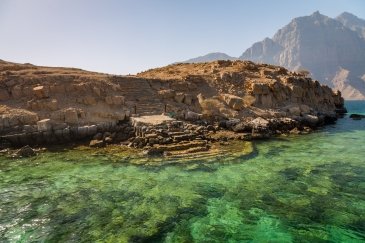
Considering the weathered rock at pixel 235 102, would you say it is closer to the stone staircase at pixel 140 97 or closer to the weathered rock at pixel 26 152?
the stone staircase at pixel 140 97

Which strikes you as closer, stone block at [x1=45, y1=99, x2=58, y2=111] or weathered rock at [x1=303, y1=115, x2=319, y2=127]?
stone block at [x1=45, y1=99, x2=58, y2=111]

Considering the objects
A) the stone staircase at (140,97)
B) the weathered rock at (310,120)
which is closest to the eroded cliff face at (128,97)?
the stone staircase at (140,97)

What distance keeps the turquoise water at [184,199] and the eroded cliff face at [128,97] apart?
4.47 m

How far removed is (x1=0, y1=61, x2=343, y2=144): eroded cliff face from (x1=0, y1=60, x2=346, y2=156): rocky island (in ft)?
0.25

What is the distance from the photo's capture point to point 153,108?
32719mm

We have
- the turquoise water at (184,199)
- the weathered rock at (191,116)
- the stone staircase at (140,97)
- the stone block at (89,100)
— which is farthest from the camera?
the stone staircase at (140,97)

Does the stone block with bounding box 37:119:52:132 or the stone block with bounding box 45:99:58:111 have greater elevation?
the stone block with bounding box 45:99:58:111

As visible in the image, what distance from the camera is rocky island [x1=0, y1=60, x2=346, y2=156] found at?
83.9 ft

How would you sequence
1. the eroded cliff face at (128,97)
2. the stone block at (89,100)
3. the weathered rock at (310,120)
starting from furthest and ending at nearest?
the weathered rock at (310,120)
the stone block at (89,100)
the eroded cliff face at (128,97)

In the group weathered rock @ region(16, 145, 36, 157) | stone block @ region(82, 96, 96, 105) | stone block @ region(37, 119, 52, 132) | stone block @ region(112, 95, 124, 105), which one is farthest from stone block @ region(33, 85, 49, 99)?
weathered rock @ region(16, 145, 36, 157)

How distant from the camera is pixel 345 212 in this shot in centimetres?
1344

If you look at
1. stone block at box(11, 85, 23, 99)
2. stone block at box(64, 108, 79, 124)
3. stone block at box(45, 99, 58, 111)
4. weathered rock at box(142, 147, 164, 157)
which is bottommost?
weathered rock at box(142, 147, 164, 157)

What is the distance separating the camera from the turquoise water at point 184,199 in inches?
463

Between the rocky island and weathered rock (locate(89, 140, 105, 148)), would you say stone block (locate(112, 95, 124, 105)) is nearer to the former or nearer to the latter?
the rocky island
